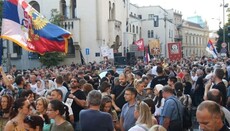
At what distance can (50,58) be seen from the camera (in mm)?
35031

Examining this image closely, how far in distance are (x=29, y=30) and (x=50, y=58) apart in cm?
2497

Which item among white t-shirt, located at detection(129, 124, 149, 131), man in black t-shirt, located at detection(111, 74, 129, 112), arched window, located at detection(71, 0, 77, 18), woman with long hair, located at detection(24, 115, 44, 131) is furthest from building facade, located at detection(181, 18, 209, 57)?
→ woman with long hair, located at detection(24, 115, 44, 131)

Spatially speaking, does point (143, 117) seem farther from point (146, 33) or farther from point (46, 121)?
point (146, 33)

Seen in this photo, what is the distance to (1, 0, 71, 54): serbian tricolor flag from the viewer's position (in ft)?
32.2

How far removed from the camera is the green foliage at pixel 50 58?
3488 centimetres

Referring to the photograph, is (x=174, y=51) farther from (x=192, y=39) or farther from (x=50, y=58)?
(x=192, y=39)

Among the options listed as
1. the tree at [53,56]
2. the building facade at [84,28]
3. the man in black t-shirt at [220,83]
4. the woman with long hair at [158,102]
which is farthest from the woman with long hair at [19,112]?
the building facade at [84,28]

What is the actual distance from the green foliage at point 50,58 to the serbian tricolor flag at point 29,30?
24.3 metres

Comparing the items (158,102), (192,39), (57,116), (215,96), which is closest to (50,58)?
(158,102)

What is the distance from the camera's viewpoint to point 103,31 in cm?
3875

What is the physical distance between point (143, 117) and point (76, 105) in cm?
273

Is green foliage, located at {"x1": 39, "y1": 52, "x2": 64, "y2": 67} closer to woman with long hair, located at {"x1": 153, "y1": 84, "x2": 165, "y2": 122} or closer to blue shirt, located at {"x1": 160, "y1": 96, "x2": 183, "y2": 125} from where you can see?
woman with long hair, located at {"x1": 153, "y1": 84, "x2": 165, "y2": 122}

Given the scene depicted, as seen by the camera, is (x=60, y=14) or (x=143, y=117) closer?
(x=143, y=117)

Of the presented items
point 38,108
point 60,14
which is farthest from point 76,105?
point 60,14
